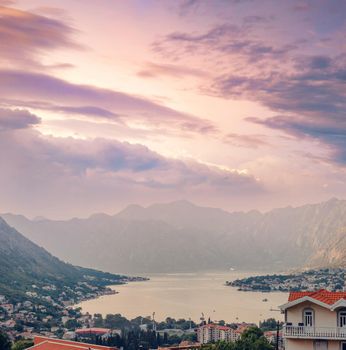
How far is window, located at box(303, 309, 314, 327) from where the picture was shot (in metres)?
20.7

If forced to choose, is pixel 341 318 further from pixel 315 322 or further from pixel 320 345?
pixel 320 345

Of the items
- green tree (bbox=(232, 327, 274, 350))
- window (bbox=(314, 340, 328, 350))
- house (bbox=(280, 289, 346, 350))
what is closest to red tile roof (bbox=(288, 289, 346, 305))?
house (bbox=(280, 289, 346, 350))

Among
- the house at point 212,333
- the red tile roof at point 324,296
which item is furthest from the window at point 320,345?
the house at point 212,333

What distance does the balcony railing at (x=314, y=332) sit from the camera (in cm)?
2023

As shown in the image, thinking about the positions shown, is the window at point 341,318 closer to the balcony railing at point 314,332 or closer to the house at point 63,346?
the balcony railing at point 314,332

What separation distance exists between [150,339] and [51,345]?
52013 mm

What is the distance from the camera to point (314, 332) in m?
20.4

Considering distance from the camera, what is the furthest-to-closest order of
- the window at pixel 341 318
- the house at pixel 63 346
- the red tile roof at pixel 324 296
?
the house at pixel 63 346
the red tile roof at pixel 324 296
the window at pixel 341 318

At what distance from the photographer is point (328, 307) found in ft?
66.5

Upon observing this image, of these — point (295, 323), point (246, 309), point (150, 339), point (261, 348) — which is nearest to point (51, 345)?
point (261, 348)

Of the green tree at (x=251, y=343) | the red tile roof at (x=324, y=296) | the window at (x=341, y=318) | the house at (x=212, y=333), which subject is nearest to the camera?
the window at (x=341, y=318)

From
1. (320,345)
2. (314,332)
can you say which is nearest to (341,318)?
(314,332)

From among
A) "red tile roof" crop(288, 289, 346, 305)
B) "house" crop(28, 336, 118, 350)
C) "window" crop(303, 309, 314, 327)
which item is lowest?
"house" crop(28, 336, 118, 350)

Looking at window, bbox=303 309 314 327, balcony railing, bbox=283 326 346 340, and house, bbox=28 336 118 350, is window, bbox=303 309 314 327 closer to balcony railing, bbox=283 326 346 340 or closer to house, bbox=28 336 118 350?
balcony railing, bbox=283 326 346 340
